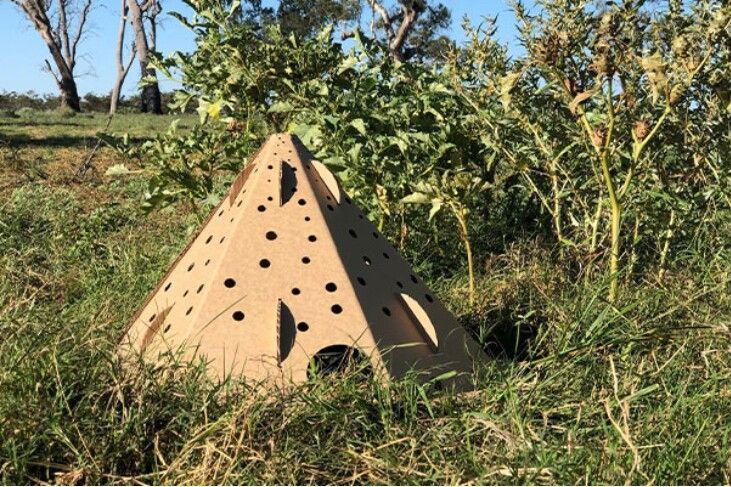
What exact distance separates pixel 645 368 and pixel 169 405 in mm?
1319

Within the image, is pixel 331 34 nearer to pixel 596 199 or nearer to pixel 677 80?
pixel 596 199

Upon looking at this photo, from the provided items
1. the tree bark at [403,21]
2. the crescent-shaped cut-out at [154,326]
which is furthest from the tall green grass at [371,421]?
the tree bark at [403,21]

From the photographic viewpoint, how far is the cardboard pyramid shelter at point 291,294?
2.44 meters

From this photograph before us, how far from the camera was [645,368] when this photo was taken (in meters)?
2.59

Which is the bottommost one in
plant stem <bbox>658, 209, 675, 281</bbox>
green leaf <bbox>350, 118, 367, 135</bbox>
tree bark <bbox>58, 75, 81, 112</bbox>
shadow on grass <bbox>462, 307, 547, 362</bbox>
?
shadow on grass <bbox>462, 307, 547, 362</bbox>

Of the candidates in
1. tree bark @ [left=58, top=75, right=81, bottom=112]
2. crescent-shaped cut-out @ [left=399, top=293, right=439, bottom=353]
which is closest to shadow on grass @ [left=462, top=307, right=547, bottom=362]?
crescent-shaped cut-out @ [left=399, top=293, right=439, bottom=353]

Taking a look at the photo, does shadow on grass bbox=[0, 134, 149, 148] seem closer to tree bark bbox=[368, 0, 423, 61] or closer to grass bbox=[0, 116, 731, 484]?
grass bbox=[0, 116, 731, 484]

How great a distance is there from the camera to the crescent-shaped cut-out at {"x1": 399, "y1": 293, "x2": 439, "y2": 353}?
2635 mm

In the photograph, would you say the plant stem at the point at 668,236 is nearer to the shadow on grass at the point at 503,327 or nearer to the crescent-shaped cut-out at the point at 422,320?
the shadow on grass at the point at 503,327

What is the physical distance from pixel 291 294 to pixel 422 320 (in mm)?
399

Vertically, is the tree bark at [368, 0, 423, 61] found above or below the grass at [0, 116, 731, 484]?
above

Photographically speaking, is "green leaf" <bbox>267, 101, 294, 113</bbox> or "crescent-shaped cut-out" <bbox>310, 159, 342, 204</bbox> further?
"green leaf" <bbox>267, 101, 294, 113</bbox>

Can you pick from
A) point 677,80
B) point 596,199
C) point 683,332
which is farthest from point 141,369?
point 596,199

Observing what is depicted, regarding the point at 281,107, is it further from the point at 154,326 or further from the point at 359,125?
the point at 154,326
